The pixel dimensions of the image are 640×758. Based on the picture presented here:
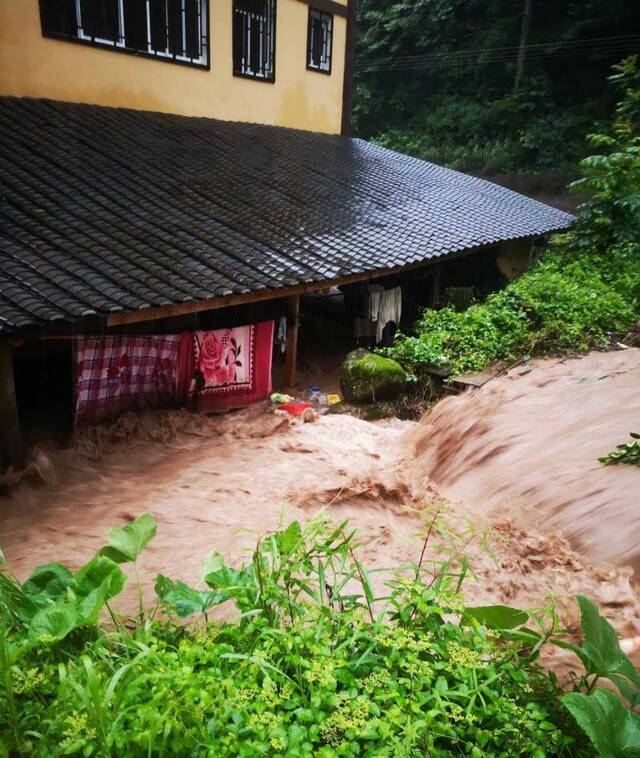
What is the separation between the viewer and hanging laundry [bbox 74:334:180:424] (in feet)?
23.1

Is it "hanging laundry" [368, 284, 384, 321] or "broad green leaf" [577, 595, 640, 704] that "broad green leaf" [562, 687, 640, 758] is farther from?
"hanging laundry" [368, 284, 384, 321]

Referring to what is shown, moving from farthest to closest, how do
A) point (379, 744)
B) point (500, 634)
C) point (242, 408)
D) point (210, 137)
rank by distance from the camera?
1. point (210, 137)
2. point (242, 408)
3. point (500, 634)
4. point (379, 744)

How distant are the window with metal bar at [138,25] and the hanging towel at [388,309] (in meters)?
6.59

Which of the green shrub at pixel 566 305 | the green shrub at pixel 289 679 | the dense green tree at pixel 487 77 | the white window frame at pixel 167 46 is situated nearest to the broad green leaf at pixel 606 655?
the green shrub at pixel 289 679

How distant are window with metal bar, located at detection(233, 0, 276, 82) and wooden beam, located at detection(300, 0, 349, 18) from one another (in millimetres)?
1316

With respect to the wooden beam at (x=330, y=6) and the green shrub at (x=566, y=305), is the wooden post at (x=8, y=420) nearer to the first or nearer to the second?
the green shrub at (x=566, y=305)

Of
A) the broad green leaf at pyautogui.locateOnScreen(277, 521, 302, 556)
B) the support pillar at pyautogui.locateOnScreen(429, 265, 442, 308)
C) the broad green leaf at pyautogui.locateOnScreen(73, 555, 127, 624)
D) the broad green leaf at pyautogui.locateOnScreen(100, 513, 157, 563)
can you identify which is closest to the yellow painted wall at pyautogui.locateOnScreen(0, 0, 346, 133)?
the support pillar at pyautogui.locateOnScreen(429, 265, 442, 308)

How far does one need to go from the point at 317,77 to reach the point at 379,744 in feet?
53.5

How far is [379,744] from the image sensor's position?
239 centimetres

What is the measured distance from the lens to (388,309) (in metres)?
11.9

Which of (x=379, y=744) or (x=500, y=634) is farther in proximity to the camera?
(x=500, y=634)

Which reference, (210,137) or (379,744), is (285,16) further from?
(379,744)

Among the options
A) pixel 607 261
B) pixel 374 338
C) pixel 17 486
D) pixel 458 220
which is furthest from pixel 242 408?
pixel 607 261

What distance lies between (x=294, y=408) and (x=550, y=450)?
153 inches
